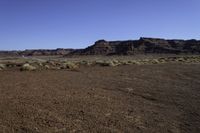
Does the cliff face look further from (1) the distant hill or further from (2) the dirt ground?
(2) the dirt ground

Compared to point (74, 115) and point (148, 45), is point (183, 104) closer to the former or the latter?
point (74, 115)

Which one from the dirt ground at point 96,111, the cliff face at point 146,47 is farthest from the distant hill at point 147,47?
the dirt ground at point 96,111

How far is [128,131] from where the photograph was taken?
27.9ft

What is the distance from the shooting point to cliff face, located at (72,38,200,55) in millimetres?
146163

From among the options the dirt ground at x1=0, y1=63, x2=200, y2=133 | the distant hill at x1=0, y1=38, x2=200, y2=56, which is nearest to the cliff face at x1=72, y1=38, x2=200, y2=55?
the distant hill at x1=0, y1=38, x2=200, y2=56

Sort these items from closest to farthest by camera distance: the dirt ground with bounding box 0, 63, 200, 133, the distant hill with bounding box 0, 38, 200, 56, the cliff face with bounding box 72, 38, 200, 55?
the dirt ground with bounding box 0, 63, 200, 133 → the distant hill with bounding box 0, 38, 200, 56 → the cliff face with bounding box 72, 38, 200, 55

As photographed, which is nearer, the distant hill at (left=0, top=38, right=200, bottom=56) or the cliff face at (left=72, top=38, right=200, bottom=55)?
the distant hill at (left=0, top=38, right=200, bottom=56)

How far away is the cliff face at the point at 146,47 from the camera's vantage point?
146 m

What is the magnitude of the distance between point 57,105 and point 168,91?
7294 millimetres

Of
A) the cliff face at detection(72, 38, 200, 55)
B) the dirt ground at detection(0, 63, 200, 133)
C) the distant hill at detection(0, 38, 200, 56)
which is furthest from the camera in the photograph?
the cliff face at detection(72, 38, 200, 55)

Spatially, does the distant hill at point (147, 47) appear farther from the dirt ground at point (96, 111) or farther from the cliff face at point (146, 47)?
the dirt ground at point (96, 111)

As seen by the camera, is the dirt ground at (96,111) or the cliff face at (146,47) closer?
the dirt ground at (96,111)

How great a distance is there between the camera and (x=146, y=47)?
158 metres

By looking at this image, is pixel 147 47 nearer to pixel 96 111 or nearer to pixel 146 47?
pixel 146 47
